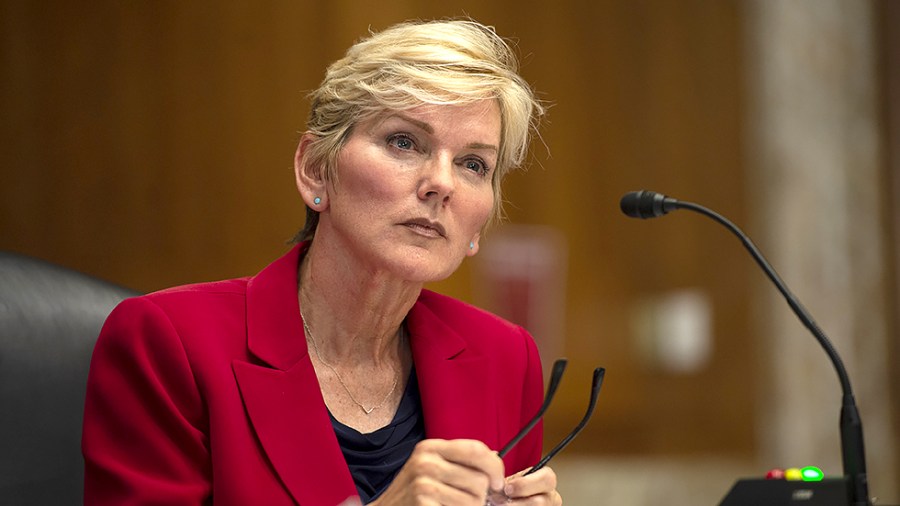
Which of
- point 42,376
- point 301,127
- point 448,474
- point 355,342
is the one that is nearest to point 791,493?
point 448,474

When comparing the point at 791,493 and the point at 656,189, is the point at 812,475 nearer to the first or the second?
the point at 791,493

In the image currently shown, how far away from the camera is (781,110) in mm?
4082

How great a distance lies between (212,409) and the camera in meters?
1.58

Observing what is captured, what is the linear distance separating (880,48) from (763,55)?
Result: 50 cm

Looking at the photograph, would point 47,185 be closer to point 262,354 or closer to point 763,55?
point 262,354

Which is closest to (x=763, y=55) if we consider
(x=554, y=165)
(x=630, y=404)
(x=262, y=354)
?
(x=554, y=165)

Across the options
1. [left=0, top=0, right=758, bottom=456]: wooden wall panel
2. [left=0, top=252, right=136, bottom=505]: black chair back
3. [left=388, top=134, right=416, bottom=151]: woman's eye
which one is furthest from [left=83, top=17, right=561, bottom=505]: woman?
[left=0, top=0, right=758, bottom=456]: wooden wall panel

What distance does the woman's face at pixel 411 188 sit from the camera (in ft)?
5.56

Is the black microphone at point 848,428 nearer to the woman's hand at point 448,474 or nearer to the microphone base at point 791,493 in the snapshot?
the microphone base at point 791,493

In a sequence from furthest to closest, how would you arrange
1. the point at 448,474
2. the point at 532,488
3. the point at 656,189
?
the point at 656,189
the point at 532,488
the point at 448,474

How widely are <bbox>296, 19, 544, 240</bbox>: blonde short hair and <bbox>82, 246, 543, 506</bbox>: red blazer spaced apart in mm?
289

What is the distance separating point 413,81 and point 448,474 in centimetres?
69

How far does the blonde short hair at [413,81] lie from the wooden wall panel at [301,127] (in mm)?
1753

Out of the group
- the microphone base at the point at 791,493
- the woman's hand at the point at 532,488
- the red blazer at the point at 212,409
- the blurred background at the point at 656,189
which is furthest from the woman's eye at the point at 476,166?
the blurred background at the point at 656,189
